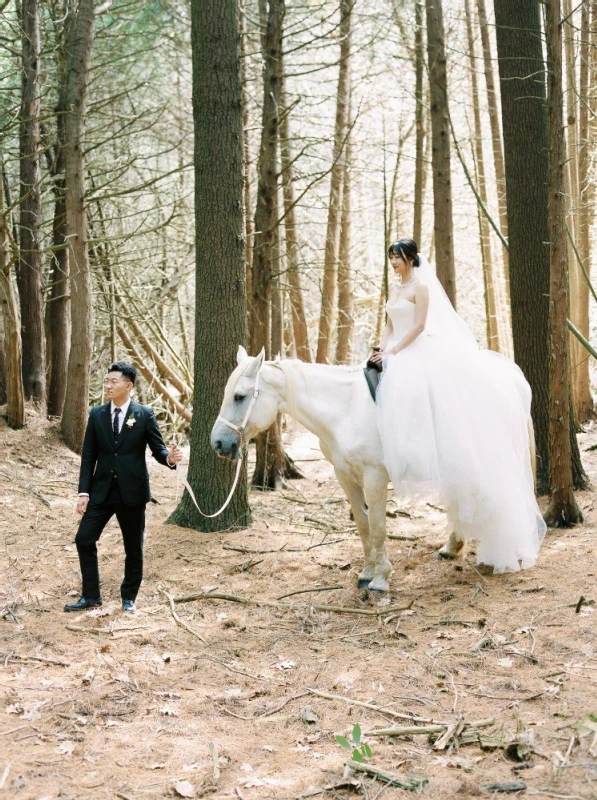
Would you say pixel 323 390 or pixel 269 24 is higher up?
pixel 269 24

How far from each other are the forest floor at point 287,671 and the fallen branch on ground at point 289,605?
45 mm

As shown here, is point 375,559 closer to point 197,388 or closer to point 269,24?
point 197,388

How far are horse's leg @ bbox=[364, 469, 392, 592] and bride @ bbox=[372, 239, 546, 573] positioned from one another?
0.16 meters

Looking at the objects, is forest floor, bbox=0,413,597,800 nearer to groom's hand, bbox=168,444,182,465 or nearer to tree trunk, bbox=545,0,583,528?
tree trunk, bbox=545,0,583,528

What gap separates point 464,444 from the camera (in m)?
6.01

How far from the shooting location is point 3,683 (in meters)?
4.63

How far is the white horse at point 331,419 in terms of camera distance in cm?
620

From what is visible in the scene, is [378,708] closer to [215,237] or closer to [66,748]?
[66,748]

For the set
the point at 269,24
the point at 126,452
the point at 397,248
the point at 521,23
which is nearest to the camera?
the point at 126,452

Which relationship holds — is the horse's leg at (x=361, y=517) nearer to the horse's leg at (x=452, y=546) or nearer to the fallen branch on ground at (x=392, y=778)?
the horse's leg at (x=452, y=546)

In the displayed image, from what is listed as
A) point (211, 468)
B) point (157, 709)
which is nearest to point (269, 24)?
point (211, 468)

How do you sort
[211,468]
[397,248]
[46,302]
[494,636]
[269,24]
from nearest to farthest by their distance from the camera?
[494,636] < [397,248] < [211,468] < [269,24] < [46,302]

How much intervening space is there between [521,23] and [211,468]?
19.9 feet

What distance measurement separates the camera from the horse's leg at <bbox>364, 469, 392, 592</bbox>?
6231 mm
